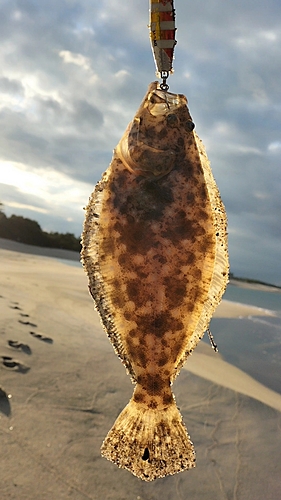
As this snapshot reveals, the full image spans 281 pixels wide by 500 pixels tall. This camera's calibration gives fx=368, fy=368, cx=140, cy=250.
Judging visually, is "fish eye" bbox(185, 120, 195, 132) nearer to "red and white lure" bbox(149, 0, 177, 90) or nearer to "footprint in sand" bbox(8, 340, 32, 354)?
"red and white lure" bbox(149, 0, 177, 90)

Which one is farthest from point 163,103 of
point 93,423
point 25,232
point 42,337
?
point 25,232

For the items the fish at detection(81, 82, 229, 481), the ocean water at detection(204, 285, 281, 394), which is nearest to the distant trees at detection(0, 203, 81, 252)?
the ocean water at detection(204, 285, 281, 394)

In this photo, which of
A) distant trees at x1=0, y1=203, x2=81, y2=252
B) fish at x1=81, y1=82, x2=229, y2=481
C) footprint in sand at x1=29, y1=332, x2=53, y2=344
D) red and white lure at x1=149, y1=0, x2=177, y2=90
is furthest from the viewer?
distant trees at x1=0, y1=203, x2=81, y2=252

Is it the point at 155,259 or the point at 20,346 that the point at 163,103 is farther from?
the point at 20,346

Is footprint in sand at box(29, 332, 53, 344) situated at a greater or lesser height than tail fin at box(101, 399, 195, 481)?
lesser

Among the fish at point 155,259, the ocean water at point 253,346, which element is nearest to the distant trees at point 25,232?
the ocean water at point 253,346

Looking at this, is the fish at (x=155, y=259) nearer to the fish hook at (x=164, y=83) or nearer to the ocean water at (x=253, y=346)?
the fish hook at (x=164, y=83)
